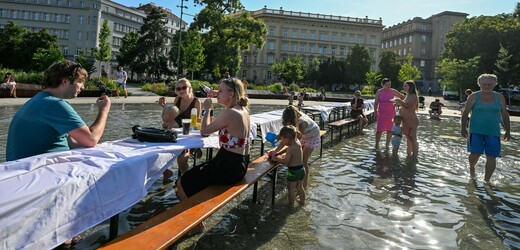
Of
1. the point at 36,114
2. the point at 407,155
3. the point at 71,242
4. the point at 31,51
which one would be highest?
the point at 31,51

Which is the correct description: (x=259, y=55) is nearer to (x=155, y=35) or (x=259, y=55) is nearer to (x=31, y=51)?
(x=155, y=35)

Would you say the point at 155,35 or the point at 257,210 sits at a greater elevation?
the point at 155,35

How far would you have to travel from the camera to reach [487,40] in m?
55.8

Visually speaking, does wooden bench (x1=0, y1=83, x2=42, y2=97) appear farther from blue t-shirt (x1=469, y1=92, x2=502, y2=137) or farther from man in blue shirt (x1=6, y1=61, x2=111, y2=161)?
blue t-shirt (x1=469, y1=92, x2=502, y2=137)

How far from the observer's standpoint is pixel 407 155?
30.8 feet

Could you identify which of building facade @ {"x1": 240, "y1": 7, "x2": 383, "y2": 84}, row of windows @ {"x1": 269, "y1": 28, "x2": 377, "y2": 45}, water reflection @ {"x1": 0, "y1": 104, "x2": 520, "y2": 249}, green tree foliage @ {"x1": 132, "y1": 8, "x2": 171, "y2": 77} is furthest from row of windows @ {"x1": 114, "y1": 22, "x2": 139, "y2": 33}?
water reflection @ {"x1": 0, "y1": 104, "x2": 520, "y2": 249}

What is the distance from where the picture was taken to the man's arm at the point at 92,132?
3.39 metres

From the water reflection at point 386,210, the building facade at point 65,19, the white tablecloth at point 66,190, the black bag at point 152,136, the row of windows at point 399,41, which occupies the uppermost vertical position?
the row of windows at point 399,41

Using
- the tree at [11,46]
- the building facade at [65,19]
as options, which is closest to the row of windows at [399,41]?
the building facade at [65,19]

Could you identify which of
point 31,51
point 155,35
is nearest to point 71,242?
point 155,35

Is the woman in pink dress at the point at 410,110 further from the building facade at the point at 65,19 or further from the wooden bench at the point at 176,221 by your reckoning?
the building facade at the point at 65,19

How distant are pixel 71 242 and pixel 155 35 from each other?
218 feet

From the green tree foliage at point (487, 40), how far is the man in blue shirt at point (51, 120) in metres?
58.8

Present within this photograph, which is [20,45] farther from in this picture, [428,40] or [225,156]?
[428,40]
